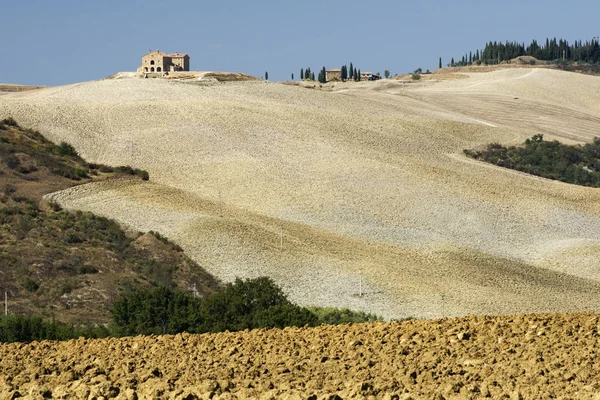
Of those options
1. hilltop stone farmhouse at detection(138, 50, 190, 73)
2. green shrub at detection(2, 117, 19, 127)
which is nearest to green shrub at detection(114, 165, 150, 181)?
green shrub at detection(2, 117, 19, 127)

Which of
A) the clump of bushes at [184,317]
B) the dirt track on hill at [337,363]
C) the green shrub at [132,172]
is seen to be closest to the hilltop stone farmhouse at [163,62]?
the green shrub at [132,172]

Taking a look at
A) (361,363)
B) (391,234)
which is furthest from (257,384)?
(391,234)

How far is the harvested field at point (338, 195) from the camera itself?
4697 centimetres

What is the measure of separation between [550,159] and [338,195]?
26.4 m

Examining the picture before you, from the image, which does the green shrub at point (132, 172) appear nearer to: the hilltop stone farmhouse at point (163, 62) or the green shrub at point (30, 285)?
the green shrub at point (30, 285)

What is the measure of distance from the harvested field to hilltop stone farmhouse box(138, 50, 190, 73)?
43.1 m

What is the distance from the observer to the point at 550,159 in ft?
276

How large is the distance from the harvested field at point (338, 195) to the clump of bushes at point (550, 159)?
2584 millimetres

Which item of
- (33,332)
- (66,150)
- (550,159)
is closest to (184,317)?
(33,332)

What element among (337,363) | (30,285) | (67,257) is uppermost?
(337,363)

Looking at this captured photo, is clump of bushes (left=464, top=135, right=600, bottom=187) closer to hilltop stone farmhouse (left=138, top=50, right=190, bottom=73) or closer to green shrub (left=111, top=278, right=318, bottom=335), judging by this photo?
green shrub (left=111, top=278, right=318, bottom=335)

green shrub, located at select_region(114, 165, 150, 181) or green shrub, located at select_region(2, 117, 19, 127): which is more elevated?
green shrub, located at select_region(2, 117, 19, 127)

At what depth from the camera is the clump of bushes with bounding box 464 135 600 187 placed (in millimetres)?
80438

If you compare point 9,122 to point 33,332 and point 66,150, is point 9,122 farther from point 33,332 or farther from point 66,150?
point 33,332
